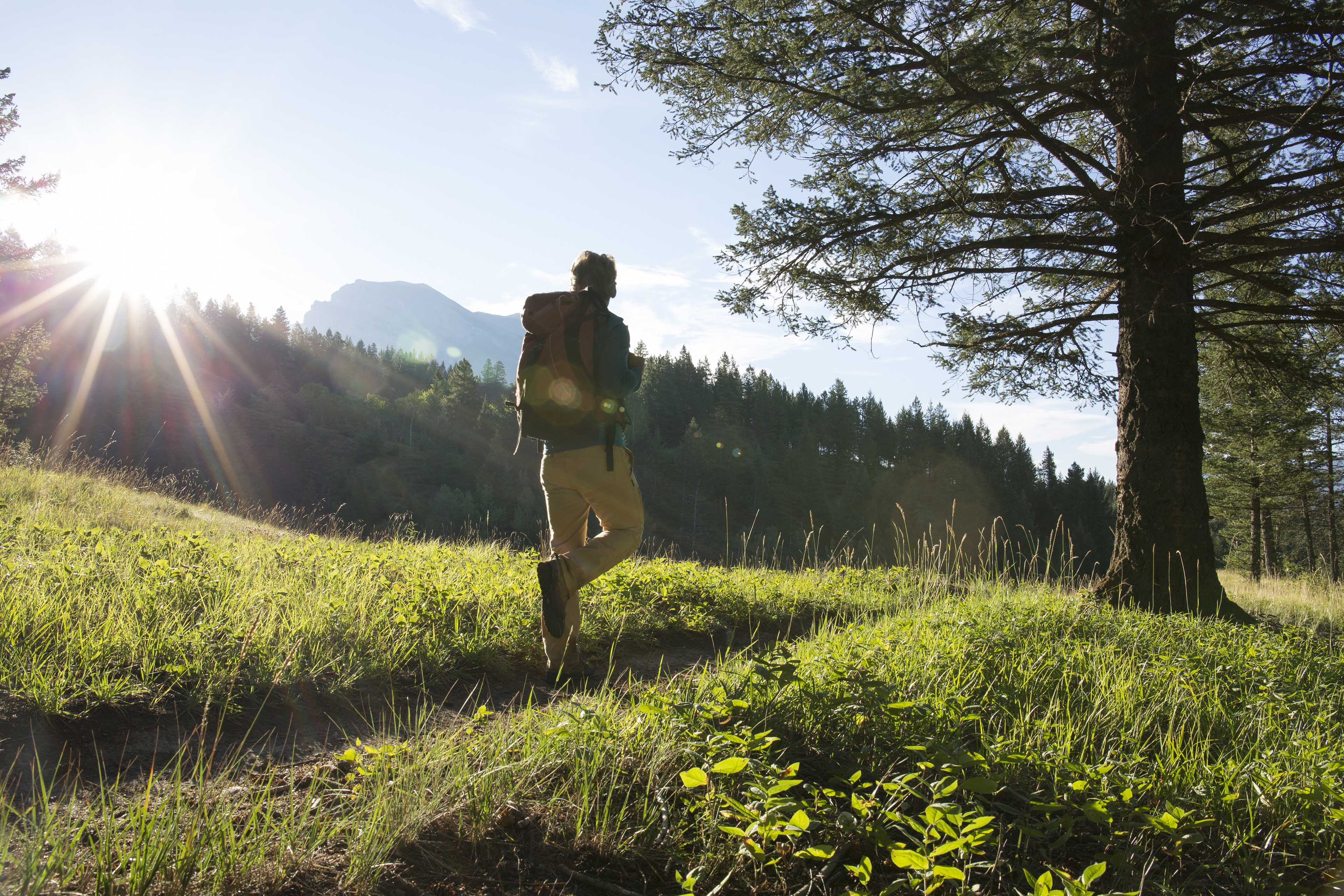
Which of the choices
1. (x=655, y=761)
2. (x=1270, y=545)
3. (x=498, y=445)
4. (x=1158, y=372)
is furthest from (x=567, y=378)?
(x=498, y=445)

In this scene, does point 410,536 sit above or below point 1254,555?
above

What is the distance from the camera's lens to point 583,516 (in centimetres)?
344

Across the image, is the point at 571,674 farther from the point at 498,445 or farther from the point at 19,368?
the point at 498,445

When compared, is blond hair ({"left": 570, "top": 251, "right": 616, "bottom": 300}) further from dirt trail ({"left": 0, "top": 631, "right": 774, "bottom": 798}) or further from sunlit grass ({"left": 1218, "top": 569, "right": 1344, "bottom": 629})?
sunlit grass ({"left": 1218, "top": 569, "right": 1344, "bottom": 629})

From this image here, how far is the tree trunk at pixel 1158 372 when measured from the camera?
529 centimetres

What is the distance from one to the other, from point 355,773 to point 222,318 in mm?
97435

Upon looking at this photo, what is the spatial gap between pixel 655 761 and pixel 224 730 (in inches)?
59.3

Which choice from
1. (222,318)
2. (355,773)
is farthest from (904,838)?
(222,318)

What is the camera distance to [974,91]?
190 inches

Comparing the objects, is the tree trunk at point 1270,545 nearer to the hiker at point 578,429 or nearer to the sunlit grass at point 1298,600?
the sunlit grass at point 1298,600

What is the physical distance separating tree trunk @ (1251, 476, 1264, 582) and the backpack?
26433 mm

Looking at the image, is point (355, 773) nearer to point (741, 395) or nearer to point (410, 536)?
point (410, 536)

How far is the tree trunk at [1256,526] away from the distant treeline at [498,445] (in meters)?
27.8

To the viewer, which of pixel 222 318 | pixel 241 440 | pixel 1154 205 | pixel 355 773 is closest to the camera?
pixel 355 773
